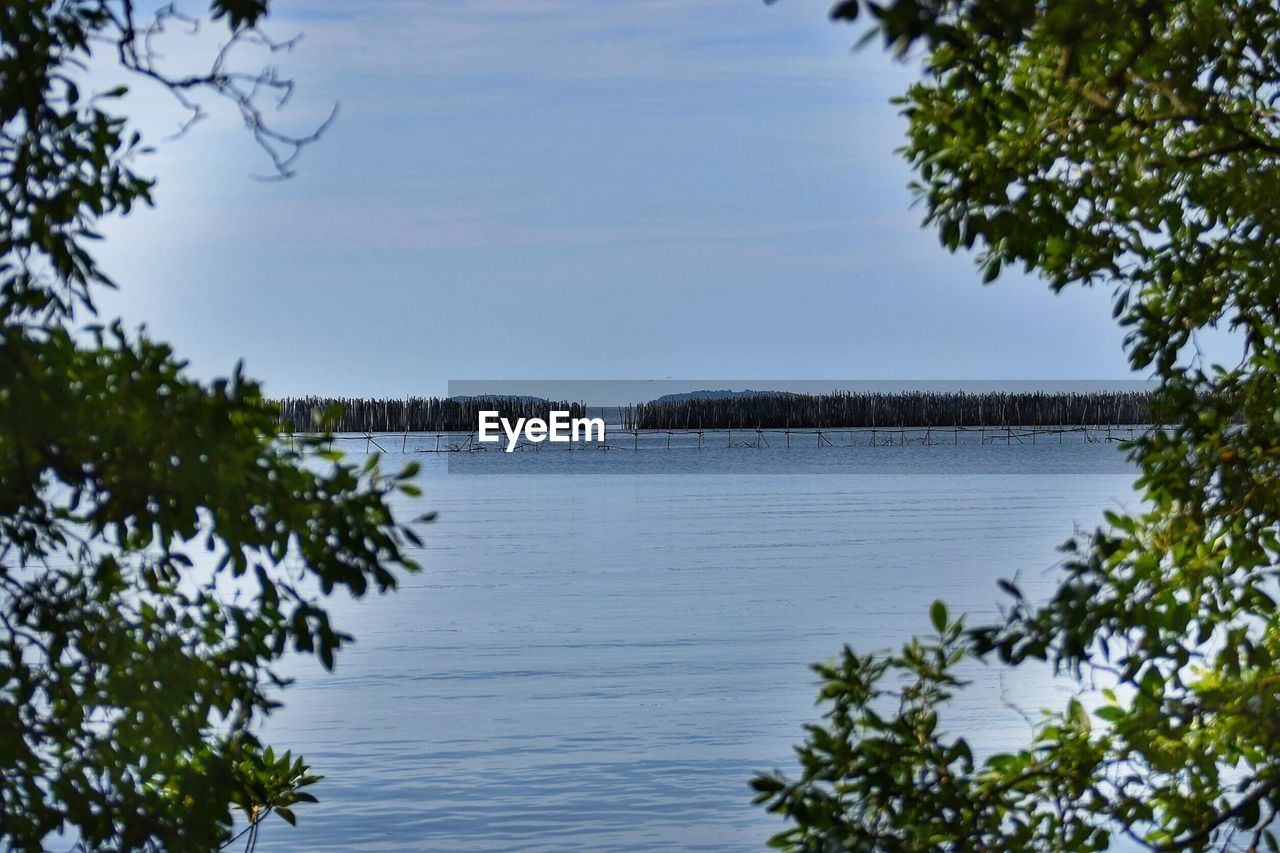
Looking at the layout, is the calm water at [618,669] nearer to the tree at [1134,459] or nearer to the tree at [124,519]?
the tree at [1134,459]

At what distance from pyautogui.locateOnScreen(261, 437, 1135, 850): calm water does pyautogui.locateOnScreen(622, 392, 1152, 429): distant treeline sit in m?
40.4

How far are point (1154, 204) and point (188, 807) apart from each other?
260 cm

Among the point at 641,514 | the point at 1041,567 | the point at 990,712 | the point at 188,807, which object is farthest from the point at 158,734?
the point at 641,514

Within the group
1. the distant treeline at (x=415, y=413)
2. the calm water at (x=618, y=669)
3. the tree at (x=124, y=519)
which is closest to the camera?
the tree at (x=124, y=519)

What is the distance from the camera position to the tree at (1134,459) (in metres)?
3.11

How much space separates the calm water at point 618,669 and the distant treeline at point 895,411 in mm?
40426

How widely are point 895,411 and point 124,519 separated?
2549 inches

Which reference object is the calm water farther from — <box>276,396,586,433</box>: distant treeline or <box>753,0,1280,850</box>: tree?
<box>276,396,586,433</box>: distant treeline

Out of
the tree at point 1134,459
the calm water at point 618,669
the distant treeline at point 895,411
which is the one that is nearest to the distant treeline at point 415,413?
the distant treeline at point 895,411

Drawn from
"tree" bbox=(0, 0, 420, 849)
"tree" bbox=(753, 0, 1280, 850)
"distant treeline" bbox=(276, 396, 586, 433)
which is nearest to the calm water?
"tree" bbox=(753, 0, 1280, 850)

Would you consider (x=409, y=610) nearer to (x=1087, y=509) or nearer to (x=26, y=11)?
(x=26, y=11)

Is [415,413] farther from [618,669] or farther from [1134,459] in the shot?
[1134,459]

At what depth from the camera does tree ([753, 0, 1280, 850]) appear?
3.11 m

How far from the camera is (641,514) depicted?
25.8 meters
